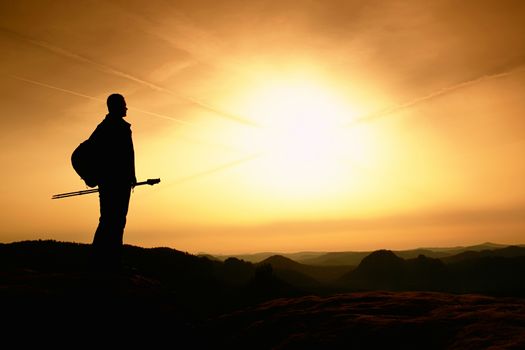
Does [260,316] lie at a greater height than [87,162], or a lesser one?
lesser

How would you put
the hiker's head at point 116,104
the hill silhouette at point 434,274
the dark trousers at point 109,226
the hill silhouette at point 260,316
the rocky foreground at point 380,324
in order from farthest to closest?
the hill silhouette at point 434,274 < the hiker's head at point 116,104 < the dark trousers at point 109,226 < the hill silhouette at point 260,316 < the rocky foreground at point 380,324

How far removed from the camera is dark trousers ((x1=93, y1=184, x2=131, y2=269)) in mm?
8844

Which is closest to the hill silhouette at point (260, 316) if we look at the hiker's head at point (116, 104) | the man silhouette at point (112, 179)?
the man silhouette at point (112, 179)

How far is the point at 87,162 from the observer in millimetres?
8906

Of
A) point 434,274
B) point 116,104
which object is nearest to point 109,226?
point 116,104

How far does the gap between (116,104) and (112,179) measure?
75.9 inches

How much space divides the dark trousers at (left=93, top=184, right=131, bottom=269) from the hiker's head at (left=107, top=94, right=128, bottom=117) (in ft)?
6.23

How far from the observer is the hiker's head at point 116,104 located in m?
9.20

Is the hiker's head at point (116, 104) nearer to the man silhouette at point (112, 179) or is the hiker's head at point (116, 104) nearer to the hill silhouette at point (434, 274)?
the man silhouette at point (112, 179)

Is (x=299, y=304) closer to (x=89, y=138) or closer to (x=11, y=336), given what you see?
(x=11, y=336)

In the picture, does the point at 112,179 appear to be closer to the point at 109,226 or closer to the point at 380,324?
the point at 109,226

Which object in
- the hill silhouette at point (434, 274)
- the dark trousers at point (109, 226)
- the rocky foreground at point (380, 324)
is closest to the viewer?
the rocky foreground at point (380, 324)

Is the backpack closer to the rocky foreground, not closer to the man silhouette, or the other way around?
the man silhouette

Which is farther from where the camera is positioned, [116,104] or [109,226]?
[116,104]
